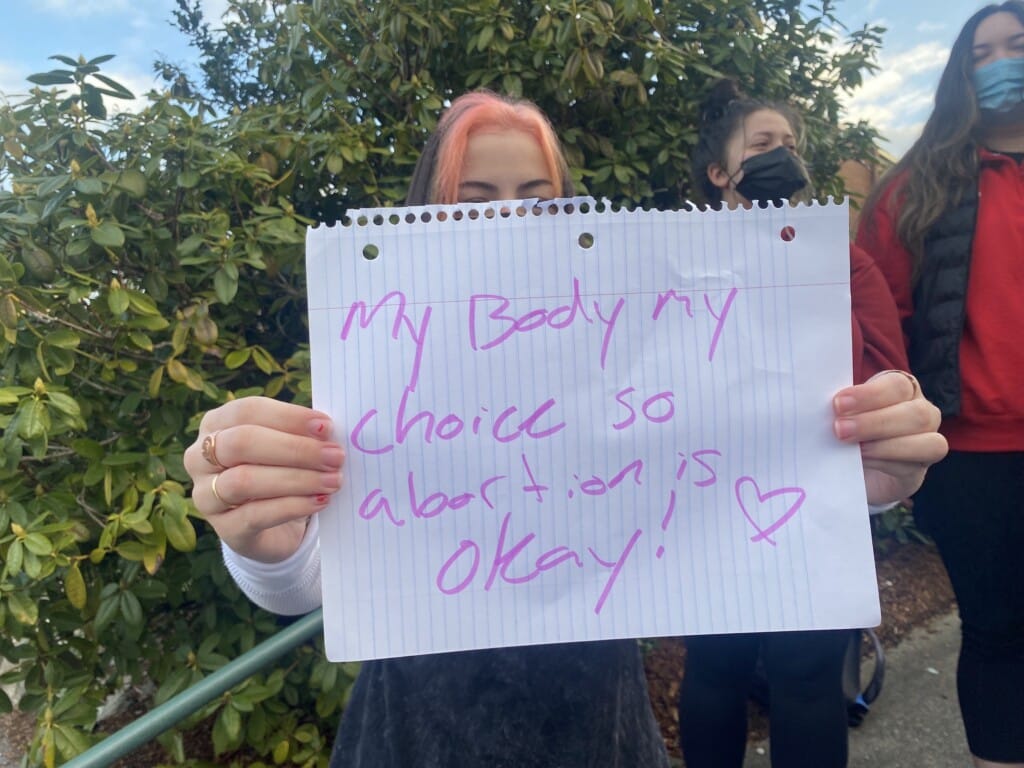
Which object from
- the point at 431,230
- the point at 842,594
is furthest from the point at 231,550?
the point at 842,594

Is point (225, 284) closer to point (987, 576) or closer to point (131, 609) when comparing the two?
point (131, 609)

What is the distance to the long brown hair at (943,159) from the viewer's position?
64.8 inches

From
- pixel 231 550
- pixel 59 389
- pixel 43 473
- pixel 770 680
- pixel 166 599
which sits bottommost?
pixel 770 680

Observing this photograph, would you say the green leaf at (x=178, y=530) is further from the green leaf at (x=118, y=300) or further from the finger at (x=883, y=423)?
the finger at (x=883, y=423)

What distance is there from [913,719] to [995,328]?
176cm

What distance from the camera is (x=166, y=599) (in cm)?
181

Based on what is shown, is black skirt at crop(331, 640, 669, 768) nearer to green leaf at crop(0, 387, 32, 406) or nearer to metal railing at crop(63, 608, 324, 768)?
metal railing at crop(63, 608, 324, 768)

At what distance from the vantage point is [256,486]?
0.74 metres

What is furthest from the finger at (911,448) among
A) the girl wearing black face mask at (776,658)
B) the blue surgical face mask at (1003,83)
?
the blue surgical face mask at (1003,83)

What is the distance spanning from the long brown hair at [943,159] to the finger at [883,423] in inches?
40.4

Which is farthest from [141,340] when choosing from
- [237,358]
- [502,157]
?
[502,157]

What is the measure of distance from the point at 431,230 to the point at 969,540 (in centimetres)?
155

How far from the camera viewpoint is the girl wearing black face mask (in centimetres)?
143

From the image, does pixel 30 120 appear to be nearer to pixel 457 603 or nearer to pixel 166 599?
pixel 166 599
